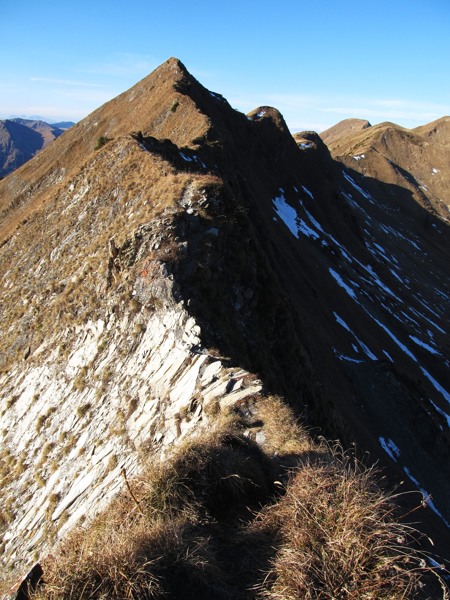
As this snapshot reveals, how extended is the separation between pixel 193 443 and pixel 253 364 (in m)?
8.86

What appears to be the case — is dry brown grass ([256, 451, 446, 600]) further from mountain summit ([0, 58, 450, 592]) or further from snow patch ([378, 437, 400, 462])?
snow patch ([378, 437, 400, 462])

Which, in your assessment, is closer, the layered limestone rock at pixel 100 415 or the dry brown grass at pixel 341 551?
the dry brown grass at pixel 341 551

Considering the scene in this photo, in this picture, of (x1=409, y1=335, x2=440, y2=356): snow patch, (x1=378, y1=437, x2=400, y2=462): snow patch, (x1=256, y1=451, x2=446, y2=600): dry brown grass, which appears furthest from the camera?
(x1=409, y1=335, x2=440, y2=356): snow patch

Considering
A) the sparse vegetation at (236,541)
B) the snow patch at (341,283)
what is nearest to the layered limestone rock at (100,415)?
the sparse vegetation at (236,541)

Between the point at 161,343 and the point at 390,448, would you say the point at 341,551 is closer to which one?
the point at 161,343

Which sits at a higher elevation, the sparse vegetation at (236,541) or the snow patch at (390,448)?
the sparse vegetation at (236,541)

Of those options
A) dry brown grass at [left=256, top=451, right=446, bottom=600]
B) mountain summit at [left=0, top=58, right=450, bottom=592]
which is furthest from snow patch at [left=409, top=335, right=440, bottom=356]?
dry brown grass at [left=256, top=451, right=446, bottom=600]

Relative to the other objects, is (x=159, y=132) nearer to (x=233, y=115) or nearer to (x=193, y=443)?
(x=233, y=115)

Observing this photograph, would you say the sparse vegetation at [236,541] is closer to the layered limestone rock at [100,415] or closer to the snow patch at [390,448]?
the layered limestone rock at [100,415]

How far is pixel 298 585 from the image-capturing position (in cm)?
529

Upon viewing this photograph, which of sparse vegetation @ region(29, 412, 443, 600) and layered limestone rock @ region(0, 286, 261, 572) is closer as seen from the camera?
sparse vegetation @ region(29, 412, 443, 600)

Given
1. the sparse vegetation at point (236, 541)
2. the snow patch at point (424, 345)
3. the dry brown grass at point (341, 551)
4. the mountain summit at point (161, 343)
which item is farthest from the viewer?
the snow patch at point (424, 345)

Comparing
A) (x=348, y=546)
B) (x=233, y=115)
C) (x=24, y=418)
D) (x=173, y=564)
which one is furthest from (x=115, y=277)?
(x=233, y=115)

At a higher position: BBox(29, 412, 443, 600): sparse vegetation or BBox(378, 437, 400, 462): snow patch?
BBox(29, 412, 443, 600): sparse vegetation
